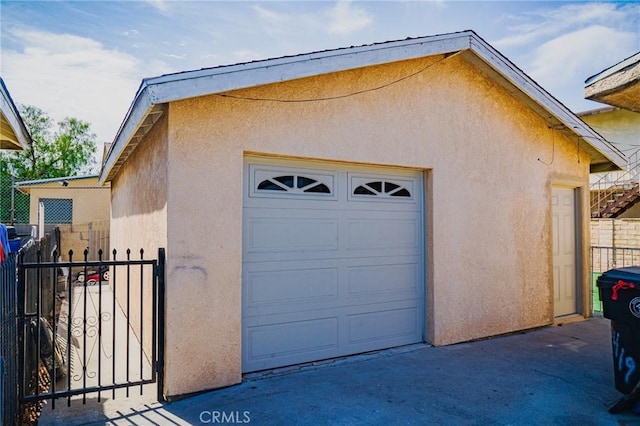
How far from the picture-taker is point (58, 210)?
1908 centimetres

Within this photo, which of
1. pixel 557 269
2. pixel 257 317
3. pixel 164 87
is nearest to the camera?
pixel 164 87

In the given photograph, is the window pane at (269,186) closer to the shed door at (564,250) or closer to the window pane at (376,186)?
the window pane at (376,186)

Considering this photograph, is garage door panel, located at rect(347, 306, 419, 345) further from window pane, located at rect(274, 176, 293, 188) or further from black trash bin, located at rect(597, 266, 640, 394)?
black trash bin, located at rect(597, 266, 640, 394)

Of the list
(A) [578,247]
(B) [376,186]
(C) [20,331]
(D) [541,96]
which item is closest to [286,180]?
(B) [376,186]

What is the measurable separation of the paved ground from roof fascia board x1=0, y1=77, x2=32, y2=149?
329cm

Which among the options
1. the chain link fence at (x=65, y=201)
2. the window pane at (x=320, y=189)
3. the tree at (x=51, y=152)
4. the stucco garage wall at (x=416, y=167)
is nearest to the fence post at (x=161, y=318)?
the stucco garage wall at (x=416, y=167)

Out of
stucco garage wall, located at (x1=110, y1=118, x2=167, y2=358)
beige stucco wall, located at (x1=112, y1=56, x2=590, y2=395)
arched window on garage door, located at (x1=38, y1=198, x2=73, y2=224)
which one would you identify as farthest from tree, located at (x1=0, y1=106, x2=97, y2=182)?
stucco garage wall, located at (x1=110, y1=118, x2=167, y2=358)

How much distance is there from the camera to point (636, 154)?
2027 centimetres

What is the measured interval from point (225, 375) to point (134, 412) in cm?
99

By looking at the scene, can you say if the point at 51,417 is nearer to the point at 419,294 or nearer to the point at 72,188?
the point at 419,294

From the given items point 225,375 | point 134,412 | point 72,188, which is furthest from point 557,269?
point 72,188

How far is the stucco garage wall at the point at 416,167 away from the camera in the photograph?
15.2 ft

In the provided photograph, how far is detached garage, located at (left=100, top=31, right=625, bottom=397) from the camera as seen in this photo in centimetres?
468

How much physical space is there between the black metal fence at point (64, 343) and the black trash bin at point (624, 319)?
16.4 ft
